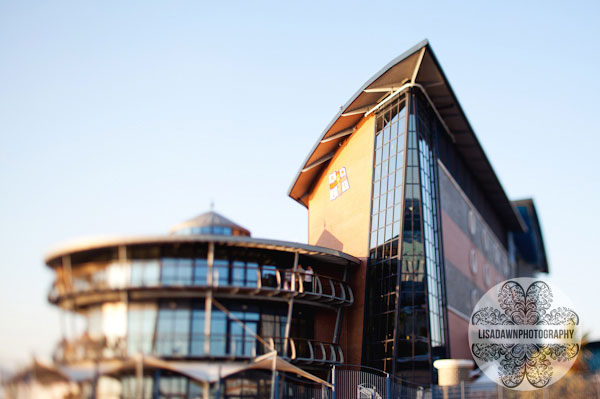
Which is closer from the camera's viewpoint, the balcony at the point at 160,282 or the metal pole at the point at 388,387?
the metal pole at the point at 388,387

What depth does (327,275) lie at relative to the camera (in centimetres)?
3247

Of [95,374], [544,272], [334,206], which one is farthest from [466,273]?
[544,272]

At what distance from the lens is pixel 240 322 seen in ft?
90.1

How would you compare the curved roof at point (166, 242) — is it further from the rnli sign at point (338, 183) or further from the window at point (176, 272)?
the rnli sign at point (338, 183)

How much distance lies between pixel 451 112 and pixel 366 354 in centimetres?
1476

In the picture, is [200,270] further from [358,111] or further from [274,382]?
[358,111]

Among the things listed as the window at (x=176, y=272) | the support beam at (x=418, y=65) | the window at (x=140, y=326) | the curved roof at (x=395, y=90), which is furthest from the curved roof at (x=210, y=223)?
the support beam at (x=418, y=65)

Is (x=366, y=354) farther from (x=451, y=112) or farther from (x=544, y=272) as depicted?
(x=544, y=272)

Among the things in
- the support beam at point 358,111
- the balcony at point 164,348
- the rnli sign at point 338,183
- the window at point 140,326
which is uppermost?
the support beam at point 358,111

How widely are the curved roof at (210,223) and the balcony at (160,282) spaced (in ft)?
8.23

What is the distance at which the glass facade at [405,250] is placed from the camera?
3020cm

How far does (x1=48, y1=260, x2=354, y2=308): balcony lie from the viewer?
25.7 m

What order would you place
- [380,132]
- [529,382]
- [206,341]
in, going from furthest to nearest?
[380,132]
[206,341]
[529,382]

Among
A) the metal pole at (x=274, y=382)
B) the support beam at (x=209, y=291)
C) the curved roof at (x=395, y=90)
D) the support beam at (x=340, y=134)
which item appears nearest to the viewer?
the metal pole at (x=274, y=382)
